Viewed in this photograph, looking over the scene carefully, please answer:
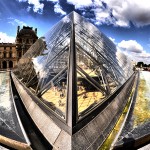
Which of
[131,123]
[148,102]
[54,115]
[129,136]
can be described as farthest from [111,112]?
[148,102]

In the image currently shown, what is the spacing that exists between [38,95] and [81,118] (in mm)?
1706

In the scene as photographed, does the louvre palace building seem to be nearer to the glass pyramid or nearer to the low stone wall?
the glass pyramid

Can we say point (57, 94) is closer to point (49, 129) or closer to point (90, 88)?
point (90, 88)

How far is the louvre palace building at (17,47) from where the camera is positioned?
207 ft

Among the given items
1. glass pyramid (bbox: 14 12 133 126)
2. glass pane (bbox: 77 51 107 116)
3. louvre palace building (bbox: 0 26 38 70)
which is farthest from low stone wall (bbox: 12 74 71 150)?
louvre palace building (bbox: 0 26 38 70)

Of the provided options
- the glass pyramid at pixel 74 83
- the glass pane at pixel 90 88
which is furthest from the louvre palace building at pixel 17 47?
the glass pane at pixel 90 88

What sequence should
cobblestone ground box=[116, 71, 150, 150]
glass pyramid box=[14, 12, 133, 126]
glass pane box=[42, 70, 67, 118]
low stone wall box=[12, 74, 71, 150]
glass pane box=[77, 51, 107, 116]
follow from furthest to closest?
glass pane box=[77, 51, 107, 116], glass pane box=[42, 70, 67, 118], glass pyramid box=[14, 12, 133, 126], cobblestone ground box=[116, 71, 150, 150], low stone wall box=[12, 74, 71, 150]

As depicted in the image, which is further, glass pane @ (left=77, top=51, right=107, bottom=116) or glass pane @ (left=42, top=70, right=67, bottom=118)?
glass pane @ (left=77, top=51, right=107, bottom=116)

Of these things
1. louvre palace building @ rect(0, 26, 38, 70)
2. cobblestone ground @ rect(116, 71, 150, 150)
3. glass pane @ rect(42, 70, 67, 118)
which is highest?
louvre palace building @ rect(0, 26, 38, 70)

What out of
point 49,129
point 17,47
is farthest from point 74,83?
point 17,47

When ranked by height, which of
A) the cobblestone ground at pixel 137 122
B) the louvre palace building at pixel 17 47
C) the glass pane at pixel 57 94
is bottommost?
the cobblestone ground at pixel 137 122

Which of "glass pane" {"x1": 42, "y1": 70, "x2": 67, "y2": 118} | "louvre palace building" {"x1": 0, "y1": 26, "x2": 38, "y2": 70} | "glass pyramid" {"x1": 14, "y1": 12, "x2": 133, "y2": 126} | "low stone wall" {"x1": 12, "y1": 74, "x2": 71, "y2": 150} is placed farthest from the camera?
"louvre palace building" {"x1": 0, "y1": 26, "x2": 38, "y2": 70}

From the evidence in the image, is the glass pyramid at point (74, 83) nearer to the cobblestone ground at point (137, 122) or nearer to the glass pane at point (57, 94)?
the glass pane at point (57, 94)

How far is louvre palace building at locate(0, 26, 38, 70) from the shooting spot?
63031 mm
